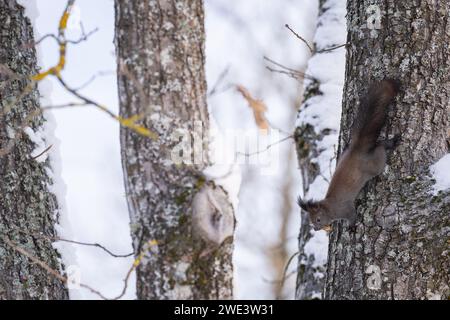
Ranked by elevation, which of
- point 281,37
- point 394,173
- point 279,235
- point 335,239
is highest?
point 281,37

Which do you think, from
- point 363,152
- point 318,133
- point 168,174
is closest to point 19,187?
point 168,174

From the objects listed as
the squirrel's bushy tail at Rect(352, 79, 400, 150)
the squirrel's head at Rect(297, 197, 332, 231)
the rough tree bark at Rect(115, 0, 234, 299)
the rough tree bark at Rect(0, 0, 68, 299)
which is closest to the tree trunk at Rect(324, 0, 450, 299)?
the squirrel's bushy tail at Rect(352, 79, 400, 150)

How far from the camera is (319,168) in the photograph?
157 inches

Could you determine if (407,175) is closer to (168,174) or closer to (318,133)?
(168,174)

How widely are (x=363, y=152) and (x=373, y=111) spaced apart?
0.23m

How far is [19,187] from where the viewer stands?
2.82 metres

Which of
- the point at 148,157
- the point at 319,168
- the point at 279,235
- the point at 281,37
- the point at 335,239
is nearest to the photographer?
the point at 148,157

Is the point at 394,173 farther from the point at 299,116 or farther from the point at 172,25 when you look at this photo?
the point at 299,116

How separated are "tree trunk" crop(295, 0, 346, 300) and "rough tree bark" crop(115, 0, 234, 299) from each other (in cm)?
151

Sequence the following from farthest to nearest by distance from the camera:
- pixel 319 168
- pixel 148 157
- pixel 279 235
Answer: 1. pixel 279 235
2. pixel 319 168
3. pixel 148 157

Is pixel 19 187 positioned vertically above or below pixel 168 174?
above

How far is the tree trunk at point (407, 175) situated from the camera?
254cm
